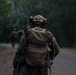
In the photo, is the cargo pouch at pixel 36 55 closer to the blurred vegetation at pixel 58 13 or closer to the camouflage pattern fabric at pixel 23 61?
the camouflage pattern fabric at pixel 23 61

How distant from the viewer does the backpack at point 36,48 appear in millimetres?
5027

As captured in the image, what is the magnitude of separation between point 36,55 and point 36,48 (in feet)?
0.41

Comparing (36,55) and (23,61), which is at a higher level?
(36,55)

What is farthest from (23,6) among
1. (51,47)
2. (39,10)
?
(51,47)

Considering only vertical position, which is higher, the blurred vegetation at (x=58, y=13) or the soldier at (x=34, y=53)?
the soldier at (x=34, y=53)

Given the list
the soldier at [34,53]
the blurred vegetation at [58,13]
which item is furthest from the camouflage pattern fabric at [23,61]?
the blurred vegetation at [58,13]

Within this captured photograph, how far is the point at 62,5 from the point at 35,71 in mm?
33843

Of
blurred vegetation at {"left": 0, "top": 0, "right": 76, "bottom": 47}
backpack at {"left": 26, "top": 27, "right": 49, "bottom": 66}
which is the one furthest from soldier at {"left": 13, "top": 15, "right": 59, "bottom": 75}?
blurred vegetation at {"left": 0, "top": 0, "right": 76, "bottom": 47}

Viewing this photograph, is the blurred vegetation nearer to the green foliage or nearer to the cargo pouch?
the green foliage

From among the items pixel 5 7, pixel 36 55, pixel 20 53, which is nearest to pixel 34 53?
pixel 36 55

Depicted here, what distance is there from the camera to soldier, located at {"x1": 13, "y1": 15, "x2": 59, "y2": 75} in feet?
16.5

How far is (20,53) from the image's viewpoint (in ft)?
16.9

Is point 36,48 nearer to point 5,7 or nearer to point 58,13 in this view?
point 5,7

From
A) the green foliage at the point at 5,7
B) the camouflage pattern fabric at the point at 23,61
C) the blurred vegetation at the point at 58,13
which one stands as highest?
the camouflage pattern fabric at the point at 23,61
